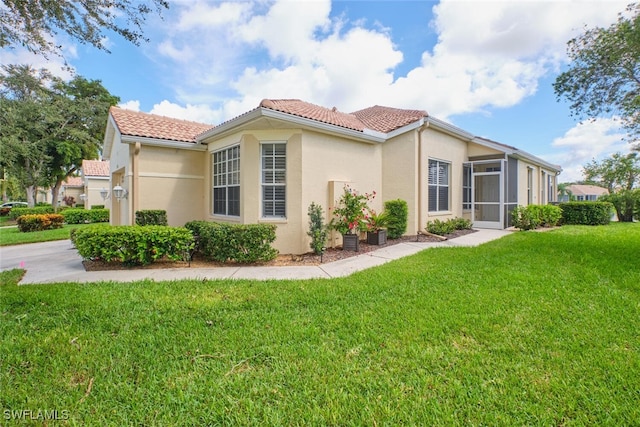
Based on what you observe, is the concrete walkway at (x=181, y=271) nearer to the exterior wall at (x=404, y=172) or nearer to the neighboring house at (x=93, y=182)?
the exterior wall at (x=404, y=172)

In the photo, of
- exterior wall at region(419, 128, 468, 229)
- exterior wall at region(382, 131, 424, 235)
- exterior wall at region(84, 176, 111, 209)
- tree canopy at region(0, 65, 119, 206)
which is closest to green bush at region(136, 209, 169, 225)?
exterior wall at region(382, 131, 424, 235)

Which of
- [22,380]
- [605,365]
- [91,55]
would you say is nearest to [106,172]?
[91,55]

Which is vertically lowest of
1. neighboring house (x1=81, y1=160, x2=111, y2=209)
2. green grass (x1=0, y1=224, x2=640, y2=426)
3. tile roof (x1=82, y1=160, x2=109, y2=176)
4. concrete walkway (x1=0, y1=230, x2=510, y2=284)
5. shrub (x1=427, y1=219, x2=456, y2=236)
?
green grass (x1=0, y1=224, x2=640, y2=426)

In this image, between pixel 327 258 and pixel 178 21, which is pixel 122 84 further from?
pixel 327 258

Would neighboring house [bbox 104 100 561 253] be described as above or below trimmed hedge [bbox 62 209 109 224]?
above

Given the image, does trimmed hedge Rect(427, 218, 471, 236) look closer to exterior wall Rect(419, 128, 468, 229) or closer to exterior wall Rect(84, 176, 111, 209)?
exterior wall Rect(419, 128, 468, 229)

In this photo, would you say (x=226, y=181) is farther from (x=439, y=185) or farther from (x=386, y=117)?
(x=439, y=185)

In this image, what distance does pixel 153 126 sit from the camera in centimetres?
1104

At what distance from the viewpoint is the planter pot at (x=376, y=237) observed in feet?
32.5

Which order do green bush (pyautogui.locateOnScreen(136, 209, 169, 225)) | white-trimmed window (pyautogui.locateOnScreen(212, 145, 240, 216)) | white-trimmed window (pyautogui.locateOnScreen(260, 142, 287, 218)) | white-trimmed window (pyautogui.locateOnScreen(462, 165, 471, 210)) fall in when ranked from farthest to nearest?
white-trimmed window (pyautogui.locateOnScreen(462, 165, 471, 210)) < white-trimmed window (pyautogui.locateOnScreen(212, 145, 240, 216)) < green bush (pyautogui.locateOnScreen(136, 209, 169, 225)) < white-trimmed window (pyautogui.locateOnScreen(260, 142, 287, 218))

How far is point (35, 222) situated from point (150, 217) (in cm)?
1314

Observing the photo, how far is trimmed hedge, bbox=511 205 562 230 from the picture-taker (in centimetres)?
1294

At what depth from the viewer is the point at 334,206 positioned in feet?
30.7

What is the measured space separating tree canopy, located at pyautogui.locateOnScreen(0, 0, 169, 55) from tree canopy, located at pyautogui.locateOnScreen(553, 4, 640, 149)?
1115 cm
